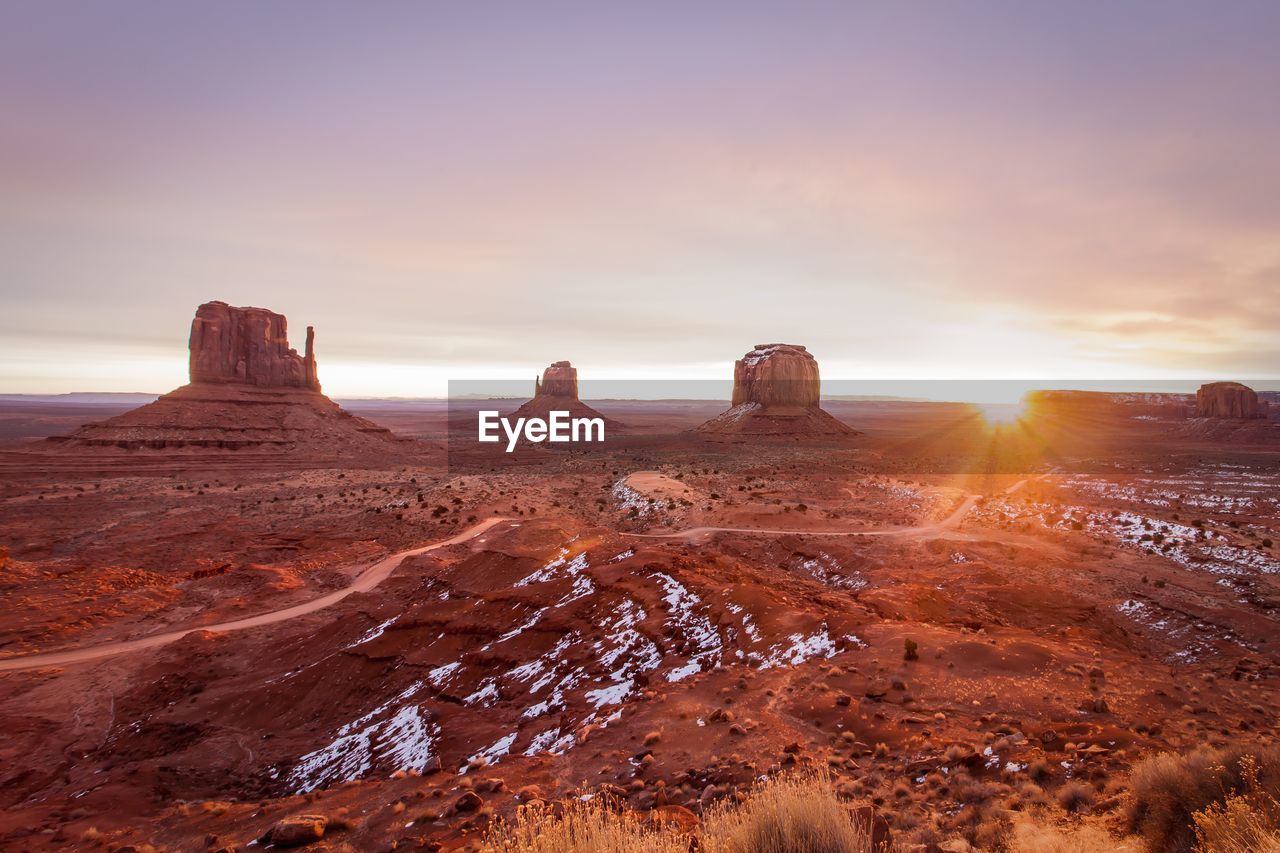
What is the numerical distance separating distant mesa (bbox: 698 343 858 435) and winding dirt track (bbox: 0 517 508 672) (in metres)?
73.9

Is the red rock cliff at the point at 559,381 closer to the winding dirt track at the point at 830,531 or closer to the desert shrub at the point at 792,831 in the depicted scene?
the winding dirt track at the point at 830,531

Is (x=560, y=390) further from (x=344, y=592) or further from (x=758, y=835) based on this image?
(x=758, y=835)

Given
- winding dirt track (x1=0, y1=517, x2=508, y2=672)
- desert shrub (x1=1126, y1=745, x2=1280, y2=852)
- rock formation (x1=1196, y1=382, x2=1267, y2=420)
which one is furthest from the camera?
rock formation (x1=1196, y1=382, x2=1267, y2=420)

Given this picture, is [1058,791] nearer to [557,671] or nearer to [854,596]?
[557,671]

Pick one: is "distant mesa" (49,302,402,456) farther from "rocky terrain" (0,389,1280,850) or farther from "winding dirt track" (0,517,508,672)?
"winding dirt track" (0,517,508,672)

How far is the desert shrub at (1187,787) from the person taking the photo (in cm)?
561

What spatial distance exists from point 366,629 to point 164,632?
329 inches

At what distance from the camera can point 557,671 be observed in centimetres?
1556

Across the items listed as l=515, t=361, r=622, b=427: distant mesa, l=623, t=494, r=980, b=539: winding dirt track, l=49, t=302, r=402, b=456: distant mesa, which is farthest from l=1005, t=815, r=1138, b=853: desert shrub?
l=515, t=361, r=622, b=427: distant mesa

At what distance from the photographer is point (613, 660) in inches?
611

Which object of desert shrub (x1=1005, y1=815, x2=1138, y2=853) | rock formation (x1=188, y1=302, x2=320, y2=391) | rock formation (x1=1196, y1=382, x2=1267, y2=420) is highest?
rock formation (x1=188, y1=302, x2=320, y2=391)

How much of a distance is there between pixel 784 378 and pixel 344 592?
8978cm

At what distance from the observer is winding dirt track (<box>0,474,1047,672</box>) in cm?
1886

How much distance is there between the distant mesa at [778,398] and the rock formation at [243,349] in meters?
71.0
